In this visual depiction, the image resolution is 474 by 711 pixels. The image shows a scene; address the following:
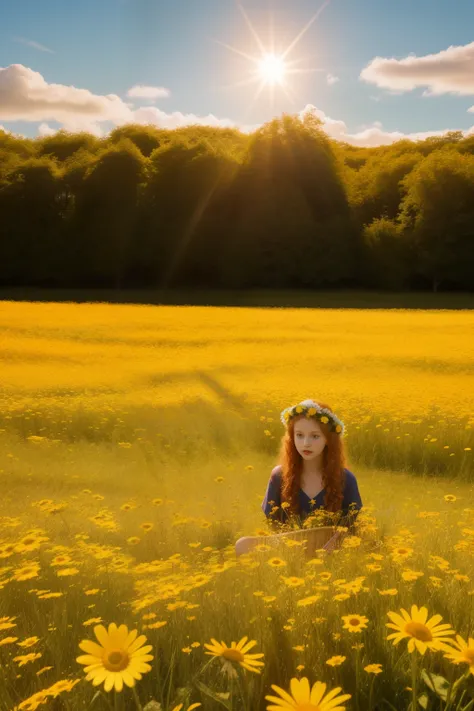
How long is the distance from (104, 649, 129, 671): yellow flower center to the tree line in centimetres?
4454

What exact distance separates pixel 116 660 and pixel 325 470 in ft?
10.6

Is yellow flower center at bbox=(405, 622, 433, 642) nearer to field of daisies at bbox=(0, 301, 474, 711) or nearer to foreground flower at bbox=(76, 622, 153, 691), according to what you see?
field of daisies at bbox=(0, 301, 474, 711)

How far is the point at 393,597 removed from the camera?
2574 millimetres

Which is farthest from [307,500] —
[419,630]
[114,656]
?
[114,656]

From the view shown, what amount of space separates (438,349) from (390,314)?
36.3ft

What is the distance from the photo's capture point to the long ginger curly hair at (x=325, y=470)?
4551 mm

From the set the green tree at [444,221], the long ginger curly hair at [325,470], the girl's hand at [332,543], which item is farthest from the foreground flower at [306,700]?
the green tree at [444,221]

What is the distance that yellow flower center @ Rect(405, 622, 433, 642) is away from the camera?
1579 mm

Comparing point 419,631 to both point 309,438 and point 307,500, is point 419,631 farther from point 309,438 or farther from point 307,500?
point 307,500

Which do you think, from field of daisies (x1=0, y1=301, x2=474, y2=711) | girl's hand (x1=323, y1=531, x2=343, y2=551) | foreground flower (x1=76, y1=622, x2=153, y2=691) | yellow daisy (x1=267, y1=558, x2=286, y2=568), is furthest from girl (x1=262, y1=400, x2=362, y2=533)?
foreground flower (x1=76, y1=622, x2=153, y2=691)

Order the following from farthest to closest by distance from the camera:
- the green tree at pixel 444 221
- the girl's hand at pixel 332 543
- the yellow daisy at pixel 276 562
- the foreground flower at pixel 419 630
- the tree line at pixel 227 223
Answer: the tree line at pixel 227 223 → the green tree at pixel 444 221 → the girl's hand at pixel 332 543 → the yellow daisy at pixel 276 562 → the foreground flower at pixel 419 630

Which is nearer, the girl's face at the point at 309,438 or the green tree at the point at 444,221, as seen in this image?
the girl's face at the point at 309,438

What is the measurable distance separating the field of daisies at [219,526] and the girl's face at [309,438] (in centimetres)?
53

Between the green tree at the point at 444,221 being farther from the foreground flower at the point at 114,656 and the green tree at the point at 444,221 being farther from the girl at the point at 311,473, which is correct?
the foreground flower at the point at 114,656
